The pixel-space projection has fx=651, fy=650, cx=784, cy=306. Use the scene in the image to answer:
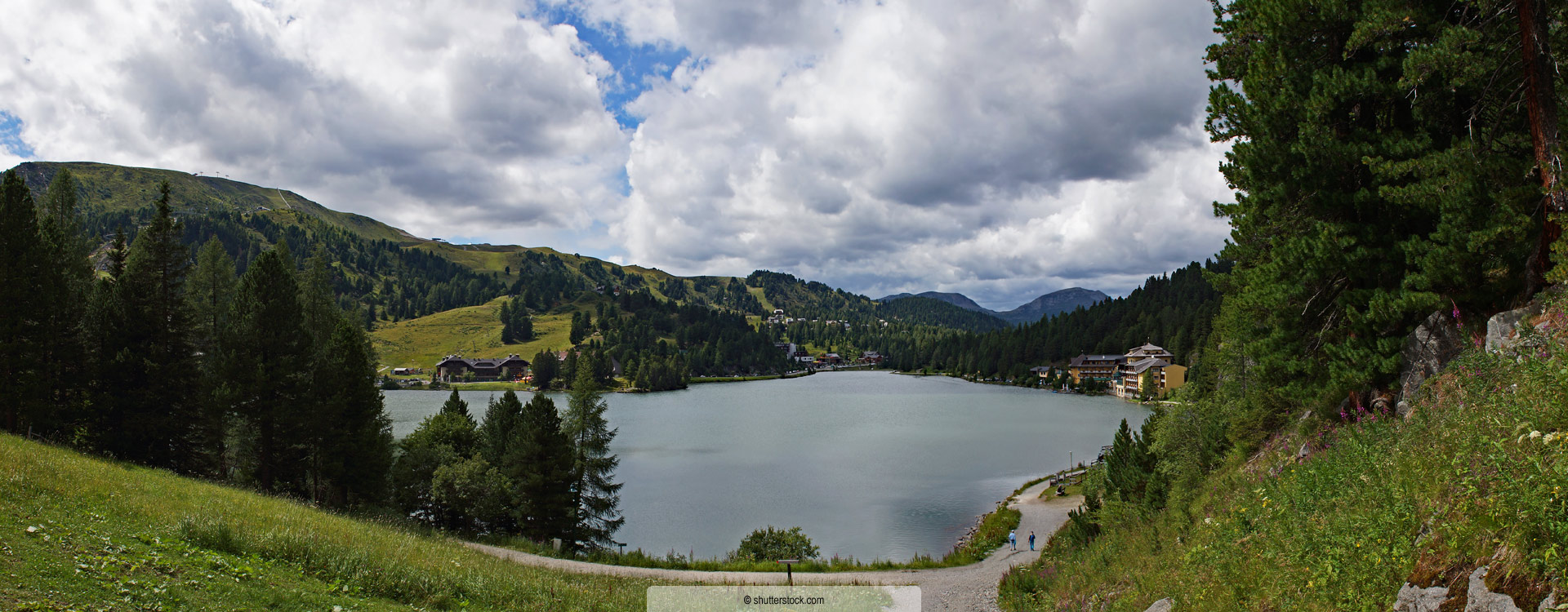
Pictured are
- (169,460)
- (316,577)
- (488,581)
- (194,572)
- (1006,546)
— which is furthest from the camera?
(1006,546)

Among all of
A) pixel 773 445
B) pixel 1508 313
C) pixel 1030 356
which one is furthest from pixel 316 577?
pixel 1030 356

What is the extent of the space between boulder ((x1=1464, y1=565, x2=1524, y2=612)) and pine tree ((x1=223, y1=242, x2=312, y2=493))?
32.8 meters

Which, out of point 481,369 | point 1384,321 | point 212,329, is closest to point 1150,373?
point 1384,321

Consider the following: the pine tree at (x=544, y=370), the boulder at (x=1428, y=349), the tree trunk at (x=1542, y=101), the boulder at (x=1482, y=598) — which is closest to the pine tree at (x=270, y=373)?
the boulder at (x=1482, y=598)

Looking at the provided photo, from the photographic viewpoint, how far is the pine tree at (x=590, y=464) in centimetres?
3194

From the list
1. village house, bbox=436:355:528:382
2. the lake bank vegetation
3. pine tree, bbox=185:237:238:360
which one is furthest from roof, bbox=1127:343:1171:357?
village house, bbox=436:355:528:382

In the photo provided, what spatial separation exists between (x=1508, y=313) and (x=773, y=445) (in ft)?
175

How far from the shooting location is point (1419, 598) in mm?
5160

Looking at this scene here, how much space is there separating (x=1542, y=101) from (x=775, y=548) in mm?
25361

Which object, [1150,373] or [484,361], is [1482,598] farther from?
[484,361]

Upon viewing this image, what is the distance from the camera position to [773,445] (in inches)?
2357

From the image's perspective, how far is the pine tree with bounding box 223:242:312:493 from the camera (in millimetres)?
25844

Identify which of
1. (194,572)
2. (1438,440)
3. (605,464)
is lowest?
(605,464)

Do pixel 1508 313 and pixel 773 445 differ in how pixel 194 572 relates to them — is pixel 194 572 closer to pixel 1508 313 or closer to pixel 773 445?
pixel 1508 313
